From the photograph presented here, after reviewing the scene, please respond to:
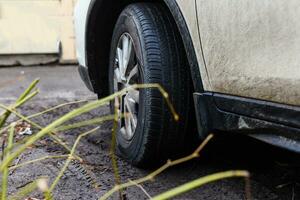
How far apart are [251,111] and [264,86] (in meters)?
0.11

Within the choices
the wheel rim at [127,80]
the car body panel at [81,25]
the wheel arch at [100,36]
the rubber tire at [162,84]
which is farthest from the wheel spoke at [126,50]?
the car body panel at [81,25]

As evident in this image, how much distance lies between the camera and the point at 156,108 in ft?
7.38

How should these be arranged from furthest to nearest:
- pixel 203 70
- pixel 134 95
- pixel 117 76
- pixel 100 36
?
pixel 100 36, pixel 117 76, pixel 134 95, pixel 203 70

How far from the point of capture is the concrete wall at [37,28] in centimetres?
693

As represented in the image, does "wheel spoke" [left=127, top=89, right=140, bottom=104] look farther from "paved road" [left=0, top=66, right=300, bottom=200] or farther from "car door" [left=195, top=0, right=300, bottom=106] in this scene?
"car door" [left=195, top=0, right=300, bottom=106]

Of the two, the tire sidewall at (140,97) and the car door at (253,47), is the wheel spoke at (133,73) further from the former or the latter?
the car door at (253,47)

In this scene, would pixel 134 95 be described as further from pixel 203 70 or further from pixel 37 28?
pixel 37 28

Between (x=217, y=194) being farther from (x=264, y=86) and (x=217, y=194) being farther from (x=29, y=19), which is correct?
(x=29, y=19)

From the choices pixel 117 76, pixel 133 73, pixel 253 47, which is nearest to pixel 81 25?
pixel 117 76

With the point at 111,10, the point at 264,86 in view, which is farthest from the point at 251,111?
the point at 111,10

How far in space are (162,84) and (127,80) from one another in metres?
0.40

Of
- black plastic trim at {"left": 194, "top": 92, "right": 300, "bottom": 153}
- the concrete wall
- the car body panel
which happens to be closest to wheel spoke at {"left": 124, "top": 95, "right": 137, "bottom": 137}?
black plastic trim at {"left": 194, "top": 92, "right": 300, "bottom": 153}

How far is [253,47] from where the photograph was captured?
1655mm

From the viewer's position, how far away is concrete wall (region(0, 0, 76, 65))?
6926 mm
